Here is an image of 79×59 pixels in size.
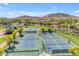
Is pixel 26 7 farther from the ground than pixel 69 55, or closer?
farther from the ground

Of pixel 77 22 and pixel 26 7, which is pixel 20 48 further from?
pixel 77 22

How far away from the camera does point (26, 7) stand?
69.7 inches

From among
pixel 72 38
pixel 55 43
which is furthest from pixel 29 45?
pixel 72 38

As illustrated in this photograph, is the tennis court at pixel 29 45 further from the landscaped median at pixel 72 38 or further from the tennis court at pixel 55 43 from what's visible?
the landscaped median at pixel 72 38

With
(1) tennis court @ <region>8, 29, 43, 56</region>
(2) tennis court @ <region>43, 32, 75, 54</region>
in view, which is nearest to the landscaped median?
(2) tennis court @ <region>43, 32, 75, 54</region>

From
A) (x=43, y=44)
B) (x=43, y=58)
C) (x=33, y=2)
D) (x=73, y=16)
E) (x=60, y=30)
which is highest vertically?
(x=33, y=2)

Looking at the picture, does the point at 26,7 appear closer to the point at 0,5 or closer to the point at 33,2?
the point at 33,2

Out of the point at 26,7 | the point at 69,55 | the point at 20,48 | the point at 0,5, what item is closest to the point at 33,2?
the point at 26,7

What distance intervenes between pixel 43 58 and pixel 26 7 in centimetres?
49

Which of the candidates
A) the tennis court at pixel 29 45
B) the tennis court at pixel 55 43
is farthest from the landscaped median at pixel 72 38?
the tennis court at pixel 29 45

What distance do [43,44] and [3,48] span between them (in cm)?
37

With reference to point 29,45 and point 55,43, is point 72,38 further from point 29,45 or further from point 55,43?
point 29,45

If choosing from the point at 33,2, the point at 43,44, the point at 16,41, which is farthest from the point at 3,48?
the point at 33,2

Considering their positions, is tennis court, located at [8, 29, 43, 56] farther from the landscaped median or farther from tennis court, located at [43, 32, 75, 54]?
the landscaped median
